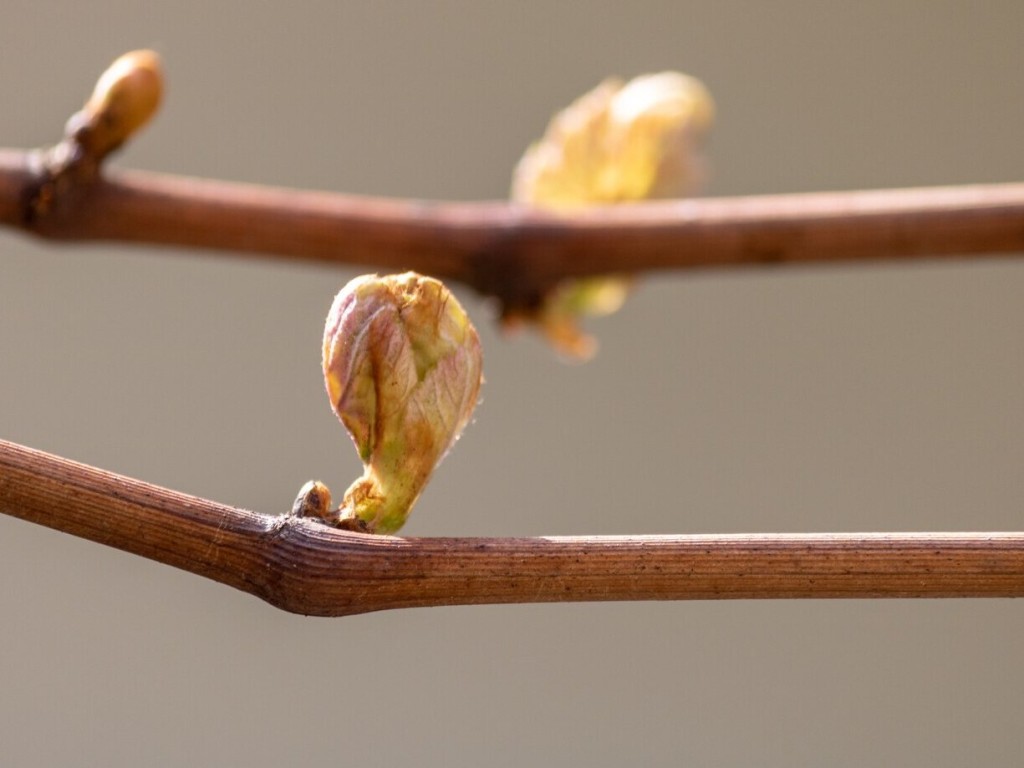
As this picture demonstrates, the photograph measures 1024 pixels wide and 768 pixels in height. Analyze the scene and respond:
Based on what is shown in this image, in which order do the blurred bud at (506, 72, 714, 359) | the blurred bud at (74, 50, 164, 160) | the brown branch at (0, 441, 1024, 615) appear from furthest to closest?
1. the blurred bud at (506, 72, 714, 359)
2. the blurred bud at (74, 50, 164, 160)
3. the brown branch at (0, 441, 1024, 615)

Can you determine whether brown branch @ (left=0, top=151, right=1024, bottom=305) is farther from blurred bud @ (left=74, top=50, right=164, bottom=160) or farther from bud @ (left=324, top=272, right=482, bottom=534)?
bud @ (left=324, top=272, right=482, bottom=534)

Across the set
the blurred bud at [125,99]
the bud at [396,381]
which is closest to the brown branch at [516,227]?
the blurred bud at [125,99]

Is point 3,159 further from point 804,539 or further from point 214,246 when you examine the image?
point 804,539

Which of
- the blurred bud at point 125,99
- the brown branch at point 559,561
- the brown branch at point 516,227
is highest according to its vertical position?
the brown branch at point 516,227

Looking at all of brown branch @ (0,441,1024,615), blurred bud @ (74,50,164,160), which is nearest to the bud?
brown branch @ (0,441,1024,615)

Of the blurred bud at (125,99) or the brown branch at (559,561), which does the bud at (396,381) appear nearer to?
the brown branch at (559,561)

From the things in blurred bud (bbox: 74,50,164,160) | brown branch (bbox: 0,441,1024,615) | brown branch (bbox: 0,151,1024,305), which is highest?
brown branch (bbox: 0,151,1024,305)

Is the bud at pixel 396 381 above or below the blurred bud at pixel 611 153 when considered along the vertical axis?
below
